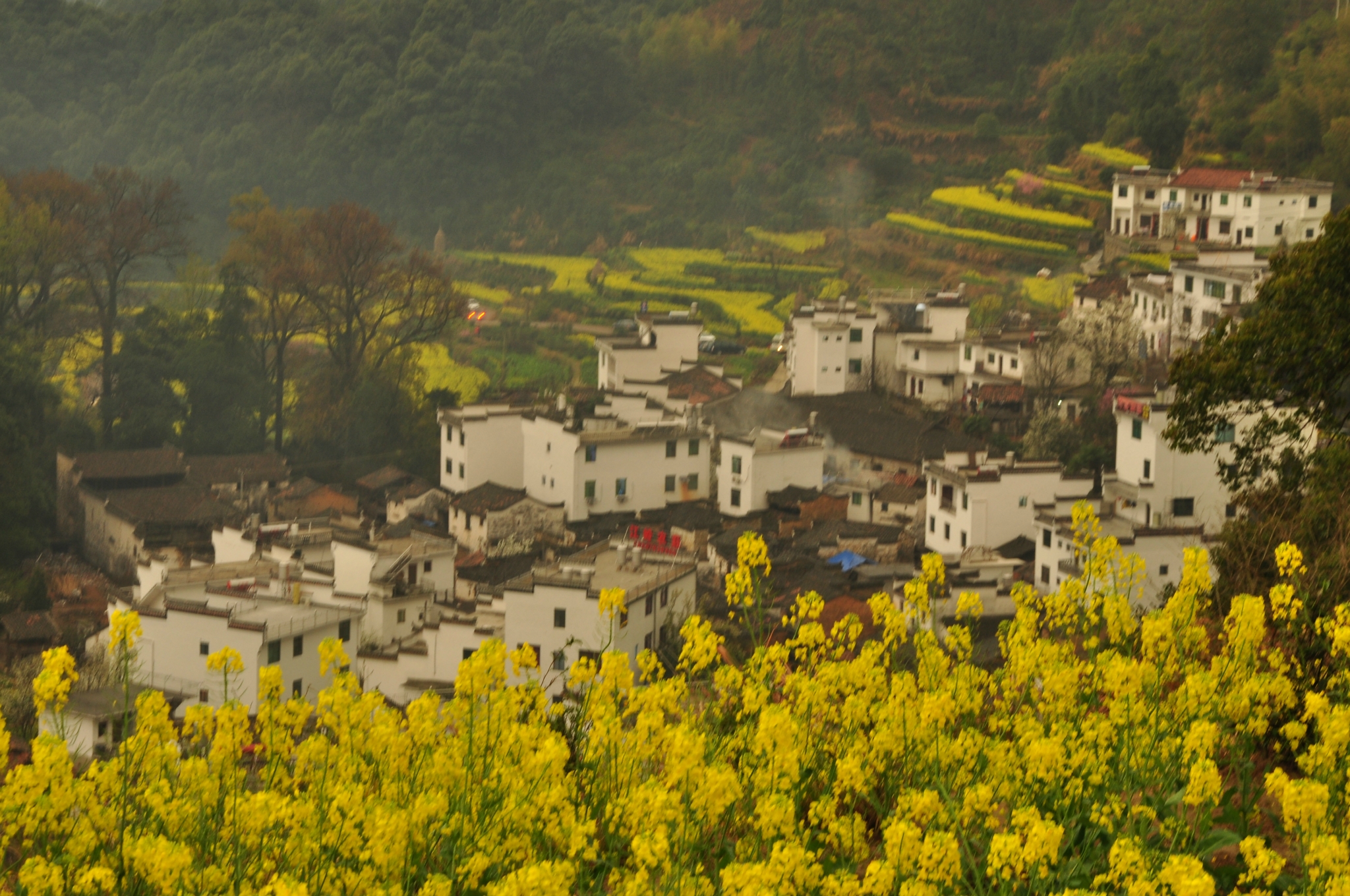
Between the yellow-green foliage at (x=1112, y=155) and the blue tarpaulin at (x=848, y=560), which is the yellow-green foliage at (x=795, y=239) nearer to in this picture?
the yellow-green foliage at (x=1112, y=155)

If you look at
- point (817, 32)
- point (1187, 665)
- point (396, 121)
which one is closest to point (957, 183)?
point (817, 32)

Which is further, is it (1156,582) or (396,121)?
(396,121)

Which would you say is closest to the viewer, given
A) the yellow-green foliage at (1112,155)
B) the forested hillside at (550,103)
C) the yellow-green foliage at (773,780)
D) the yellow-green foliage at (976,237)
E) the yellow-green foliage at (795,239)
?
the yellow-green foliage at (773,780)

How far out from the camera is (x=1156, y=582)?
1178 centimetres

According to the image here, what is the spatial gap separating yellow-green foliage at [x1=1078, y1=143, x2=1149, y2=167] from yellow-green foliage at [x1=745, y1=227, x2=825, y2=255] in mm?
4651

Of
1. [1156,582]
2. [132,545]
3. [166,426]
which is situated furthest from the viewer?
[166,426]

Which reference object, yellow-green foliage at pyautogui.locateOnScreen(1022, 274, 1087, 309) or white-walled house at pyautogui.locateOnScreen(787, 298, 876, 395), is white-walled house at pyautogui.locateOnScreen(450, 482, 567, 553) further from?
yellow-green foliage at pyautogui.locateOnScreen(1022, 274, 1087, 309)

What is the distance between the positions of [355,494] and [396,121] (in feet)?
53.2

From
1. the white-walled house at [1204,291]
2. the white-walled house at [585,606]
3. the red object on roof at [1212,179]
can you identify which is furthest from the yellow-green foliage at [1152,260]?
the white-walled house at [585,606]

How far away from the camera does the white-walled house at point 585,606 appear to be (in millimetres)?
11867

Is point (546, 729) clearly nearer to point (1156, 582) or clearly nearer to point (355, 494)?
point (1156, 582)

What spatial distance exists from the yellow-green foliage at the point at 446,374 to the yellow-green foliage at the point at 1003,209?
8387 millimetres

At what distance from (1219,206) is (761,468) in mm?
9075

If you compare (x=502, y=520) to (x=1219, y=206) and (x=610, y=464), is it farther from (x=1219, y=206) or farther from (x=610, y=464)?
(x=1219, y=206)
